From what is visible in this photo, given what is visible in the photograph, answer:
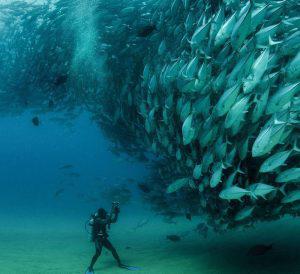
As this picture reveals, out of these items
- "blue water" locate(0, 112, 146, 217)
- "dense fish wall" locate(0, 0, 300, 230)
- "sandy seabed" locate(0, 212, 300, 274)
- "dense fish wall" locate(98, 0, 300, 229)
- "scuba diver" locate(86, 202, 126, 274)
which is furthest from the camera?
"blue water" locate(0, 112, 146, 217)

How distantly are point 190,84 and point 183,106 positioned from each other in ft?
1.86

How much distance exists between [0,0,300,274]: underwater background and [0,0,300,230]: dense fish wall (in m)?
0.03

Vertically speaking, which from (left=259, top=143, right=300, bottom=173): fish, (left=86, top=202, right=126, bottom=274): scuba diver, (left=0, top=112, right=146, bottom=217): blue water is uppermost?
(left=0, top=112, right=146, bottom=217): blue water

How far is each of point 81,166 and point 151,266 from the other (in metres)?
87.3

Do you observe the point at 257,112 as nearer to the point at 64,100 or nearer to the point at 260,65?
the point at 260,65

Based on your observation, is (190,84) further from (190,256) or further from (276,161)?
(190,256)

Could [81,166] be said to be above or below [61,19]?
above

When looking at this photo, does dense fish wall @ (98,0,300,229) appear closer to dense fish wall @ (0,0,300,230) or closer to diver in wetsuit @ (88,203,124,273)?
dense fish wall @ (0,0,300,230)

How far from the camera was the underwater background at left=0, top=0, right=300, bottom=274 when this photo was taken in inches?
179

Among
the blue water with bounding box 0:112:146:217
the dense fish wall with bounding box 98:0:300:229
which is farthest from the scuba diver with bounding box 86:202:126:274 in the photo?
the blue water with bounding box 0:112:146:217

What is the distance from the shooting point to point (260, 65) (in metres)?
4.22

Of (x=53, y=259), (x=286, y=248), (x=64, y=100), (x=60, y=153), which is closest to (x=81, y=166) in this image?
(x=60, y=153)

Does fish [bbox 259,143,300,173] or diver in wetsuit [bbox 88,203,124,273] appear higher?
diver in wetsuit [bbox 88,203,124,273]

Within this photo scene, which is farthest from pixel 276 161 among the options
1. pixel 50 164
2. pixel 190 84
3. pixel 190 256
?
pixel 50 164
